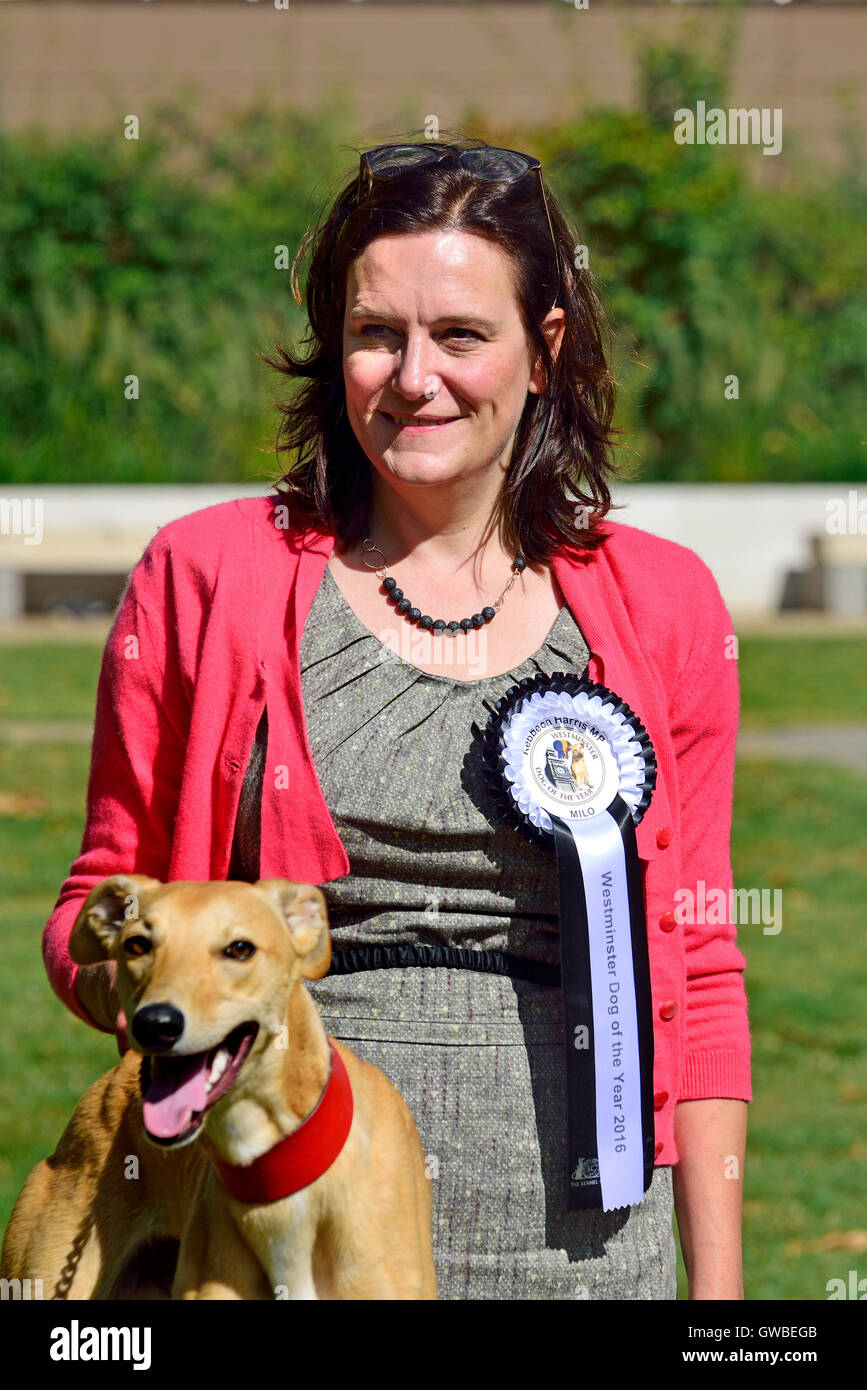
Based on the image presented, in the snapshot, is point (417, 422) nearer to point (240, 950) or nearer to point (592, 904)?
point (592, 904)

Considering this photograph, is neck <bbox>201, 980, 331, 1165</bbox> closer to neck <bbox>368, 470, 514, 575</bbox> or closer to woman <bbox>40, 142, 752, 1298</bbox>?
woman <bbox>40, 142, 752, 1298</bbox>

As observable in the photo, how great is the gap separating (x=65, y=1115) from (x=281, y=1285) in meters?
3.51

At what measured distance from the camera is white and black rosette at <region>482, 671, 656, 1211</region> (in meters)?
2.30

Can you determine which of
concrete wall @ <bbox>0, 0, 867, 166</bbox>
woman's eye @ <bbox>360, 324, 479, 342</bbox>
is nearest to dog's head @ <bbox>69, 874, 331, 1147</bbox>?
woman's eye @ <bbox>360, 324, 479, 342</bbox>

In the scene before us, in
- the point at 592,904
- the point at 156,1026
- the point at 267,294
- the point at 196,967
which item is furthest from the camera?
the point at 267,294

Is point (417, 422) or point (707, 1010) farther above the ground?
point (417, 422)

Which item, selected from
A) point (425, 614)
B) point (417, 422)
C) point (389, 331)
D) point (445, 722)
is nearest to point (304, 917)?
point (445, 722)

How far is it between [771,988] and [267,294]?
35.2 ft

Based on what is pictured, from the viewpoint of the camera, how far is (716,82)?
16.2 meters

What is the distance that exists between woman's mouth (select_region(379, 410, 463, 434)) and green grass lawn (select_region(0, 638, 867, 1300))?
113 inches

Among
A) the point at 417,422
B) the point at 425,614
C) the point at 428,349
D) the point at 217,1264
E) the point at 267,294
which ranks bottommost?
the point at 217,1264

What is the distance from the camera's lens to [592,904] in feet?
7.54
